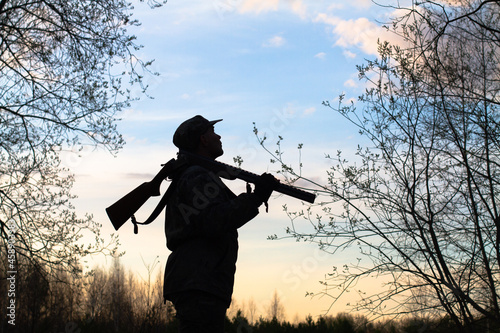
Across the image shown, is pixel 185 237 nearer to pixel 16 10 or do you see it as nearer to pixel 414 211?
pixel 414 211

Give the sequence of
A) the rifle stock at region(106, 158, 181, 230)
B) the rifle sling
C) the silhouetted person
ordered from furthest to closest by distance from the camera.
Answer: the rifle stock at region(106, 158, 181, 230) → the rifle sling → the silhouetted person

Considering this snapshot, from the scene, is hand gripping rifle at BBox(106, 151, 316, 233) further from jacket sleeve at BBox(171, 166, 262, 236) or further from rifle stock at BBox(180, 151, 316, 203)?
jacket sleeve at BBox(171, 166, 262, 236)

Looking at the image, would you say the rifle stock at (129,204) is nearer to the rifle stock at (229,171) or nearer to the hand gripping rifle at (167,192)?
the hand gripping rifle at (167,192)

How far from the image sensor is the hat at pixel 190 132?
3.74m

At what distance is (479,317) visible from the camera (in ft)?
20.2

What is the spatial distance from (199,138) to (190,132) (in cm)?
9

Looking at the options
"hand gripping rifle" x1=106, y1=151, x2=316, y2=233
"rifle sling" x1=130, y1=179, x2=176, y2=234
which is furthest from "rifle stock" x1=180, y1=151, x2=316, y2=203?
"rifle sling" x1=130, y1=179, x2=176, y2=234

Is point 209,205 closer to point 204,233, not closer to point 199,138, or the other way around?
point 204,233

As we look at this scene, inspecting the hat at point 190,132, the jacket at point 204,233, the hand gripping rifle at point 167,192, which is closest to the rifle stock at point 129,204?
the hand gripping rifle at point 167,192

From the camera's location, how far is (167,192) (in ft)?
11.9

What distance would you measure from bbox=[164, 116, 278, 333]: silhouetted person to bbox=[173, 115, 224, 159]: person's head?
0.27 metres

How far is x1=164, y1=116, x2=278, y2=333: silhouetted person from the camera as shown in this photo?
10.4 feet

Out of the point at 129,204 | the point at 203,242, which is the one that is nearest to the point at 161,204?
the point at 129,204

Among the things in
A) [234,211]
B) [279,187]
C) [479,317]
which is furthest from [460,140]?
[234,211]
